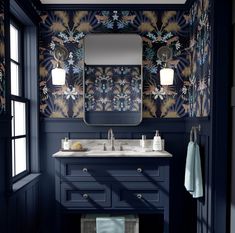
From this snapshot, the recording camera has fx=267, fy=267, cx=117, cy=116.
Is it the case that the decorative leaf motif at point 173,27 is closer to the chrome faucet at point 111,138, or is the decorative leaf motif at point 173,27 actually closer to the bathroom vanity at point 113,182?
the chrome faucet at point 111,138

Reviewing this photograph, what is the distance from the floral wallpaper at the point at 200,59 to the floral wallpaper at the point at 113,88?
60 centimetres

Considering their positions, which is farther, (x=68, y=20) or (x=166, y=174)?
(x=68, y=20)

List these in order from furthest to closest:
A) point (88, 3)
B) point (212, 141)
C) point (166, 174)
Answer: point (88, 3) → point (166, 174) → point (212, 141)

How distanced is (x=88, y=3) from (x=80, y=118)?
1.29 metres

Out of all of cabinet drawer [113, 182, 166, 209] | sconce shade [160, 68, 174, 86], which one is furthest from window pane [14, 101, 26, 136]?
sconce shade [160, 68, 174, 86]

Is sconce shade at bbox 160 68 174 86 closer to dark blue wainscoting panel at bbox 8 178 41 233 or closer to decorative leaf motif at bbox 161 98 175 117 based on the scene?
decorative leaf motif at bbox 161 98 175 117

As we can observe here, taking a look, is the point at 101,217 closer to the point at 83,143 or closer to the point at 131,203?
the point at 131,203

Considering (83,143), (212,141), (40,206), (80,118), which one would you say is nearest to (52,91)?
(80,118)

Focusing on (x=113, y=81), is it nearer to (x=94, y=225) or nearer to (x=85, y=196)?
(x=85, y=196)

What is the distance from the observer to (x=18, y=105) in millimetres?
2830

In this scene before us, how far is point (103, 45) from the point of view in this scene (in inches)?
119

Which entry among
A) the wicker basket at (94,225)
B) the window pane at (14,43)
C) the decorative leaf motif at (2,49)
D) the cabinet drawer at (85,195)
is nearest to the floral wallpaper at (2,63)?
the decorative leaf motif at (2,49)

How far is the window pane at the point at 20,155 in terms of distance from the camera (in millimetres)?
2738

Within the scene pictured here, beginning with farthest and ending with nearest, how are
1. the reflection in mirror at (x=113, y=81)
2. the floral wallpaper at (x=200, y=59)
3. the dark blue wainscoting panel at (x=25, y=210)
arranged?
the reflection in mirror at (x=113, y=81)
the floral wallpaper at (x=200, y=59)
the dark blue wainscoting panel at (x=25, y=210)
